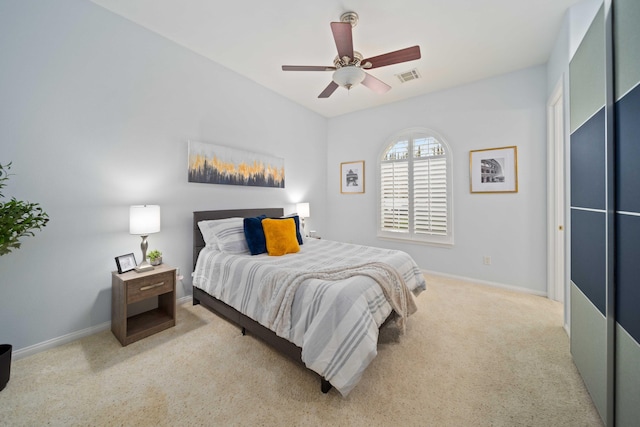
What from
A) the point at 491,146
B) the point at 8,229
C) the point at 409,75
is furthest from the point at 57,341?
the point at 491,146

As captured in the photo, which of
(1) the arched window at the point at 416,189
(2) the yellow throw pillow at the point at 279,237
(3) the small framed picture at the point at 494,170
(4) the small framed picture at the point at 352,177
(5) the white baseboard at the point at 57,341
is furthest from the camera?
(4) the small framed picture at the point at 352,177

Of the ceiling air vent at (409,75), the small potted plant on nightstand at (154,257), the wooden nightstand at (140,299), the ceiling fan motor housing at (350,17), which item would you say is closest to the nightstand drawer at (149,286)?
the wooden nightstand at (140,299)

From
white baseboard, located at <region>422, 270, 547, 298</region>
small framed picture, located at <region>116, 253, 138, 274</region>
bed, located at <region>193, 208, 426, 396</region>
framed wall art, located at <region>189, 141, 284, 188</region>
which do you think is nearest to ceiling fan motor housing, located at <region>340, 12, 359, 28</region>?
framed wall art, located at <region>189, 141, 284, 188</region>

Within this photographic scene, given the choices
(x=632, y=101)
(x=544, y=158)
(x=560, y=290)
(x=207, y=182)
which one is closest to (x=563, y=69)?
(x=544, y=158)

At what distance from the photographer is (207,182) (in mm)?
3072

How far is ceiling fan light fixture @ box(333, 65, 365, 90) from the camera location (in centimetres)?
234

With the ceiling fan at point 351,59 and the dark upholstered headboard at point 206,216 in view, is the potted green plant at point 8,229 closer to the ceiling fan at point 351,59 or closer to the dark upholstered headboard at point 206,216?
the dark upholstered headboard at point 206,216

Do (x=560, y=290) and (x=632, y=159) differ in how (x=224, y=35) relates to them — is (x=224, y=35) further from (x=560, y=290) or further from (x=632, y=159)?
(x=560, y=290)

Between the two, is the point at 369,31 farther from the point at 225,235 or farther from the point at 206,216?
the point at 206,216

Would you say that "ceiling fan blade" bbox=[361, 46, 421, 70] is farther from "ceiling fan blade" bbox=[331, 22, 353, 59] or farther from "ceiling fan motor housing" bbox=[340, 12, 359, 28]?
"ceiling fan motor housing" bbox=[340, 12, 359, 28]

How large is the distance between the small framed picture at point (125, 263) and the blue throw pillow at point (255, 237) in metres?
1.08

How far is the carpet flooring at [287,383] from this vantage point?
4.52 ft

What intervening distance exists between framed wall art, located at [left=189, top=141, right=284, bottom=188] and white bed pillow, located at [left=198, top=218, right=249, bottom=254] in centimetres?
61

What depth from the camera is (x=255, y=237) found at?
2678 millimetres
